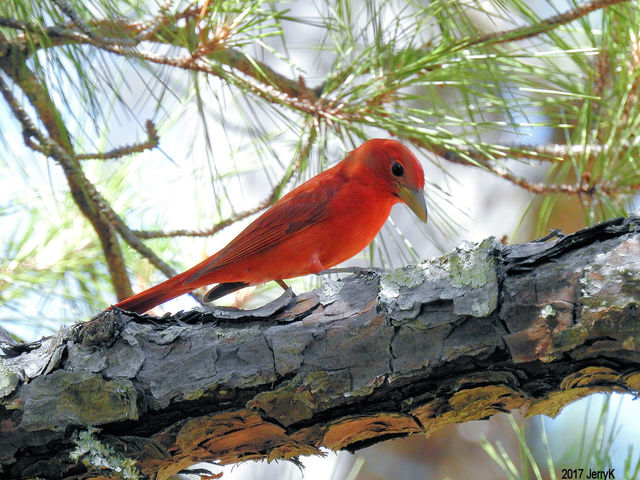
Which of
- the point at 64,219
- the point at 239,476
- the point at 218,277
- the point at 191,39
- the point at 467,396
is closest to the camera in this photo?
the point at 467,396

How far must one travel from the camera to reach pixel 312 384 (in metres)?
1.61

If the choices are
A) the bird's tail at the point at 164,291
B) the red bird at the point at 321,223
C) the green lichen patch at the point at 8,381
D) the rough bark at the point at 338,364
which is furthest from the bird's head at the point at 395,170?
the green lichen patch at the point at 8,381

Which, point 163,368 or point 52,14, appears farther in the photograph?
point 52,14

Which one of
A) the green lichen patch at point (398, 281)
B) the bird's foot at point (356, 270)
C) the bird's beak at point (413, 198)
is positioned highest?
the bird's beak at point (413, 198)

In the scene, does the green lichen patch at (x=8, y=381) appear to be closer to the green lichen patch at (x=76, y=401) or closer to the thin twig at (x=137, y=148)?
the green lichen patch at (x=76, y=401)

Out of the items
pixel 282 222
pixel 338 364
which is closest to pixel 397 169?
pixel 282 222

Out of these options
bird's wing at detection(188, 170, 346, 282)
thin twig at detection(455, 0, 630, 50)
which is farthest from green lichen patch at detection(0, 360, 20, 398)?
thin twig at detection(455, 0, 630, 50)

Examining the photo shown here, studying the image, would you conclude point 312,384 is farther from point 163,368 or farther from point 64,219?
point 64,219

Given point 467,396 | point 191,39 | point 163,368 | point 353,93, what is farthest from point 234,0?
point 467,396

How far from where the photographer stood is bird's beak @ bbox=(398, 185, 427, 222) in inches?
104

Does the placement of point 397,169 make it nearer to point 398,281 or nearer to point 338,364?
point 398,281

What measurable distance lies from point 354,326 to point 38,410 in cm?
78

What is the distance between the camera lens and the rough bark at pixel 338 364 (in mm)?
1464

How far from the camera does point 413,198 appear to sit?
2.70 metres
